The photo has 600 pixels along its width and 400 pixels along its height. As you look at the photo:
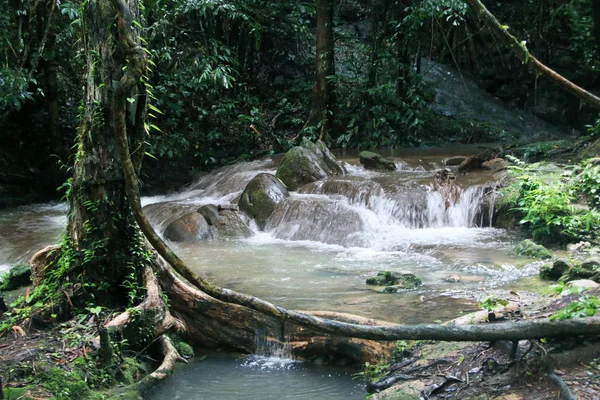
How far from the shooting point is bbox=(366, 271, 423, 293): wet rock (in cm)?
631

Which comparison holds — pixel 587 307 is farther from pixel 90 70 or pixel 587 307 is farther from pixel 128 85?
pixel 90 70

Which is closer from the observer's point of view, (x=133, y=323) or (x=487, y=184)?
(x=133, y=323)

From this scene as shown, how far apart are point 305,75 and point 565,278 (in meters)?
13.7

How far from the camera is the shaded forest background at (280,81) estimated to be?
1338 cm

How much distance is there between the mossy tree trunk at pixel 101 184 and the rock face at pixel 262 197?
5751mm

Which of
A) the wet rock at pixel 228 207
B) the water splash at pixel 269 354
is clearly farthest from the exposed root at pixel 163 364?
the wet rock at pixel 228 207

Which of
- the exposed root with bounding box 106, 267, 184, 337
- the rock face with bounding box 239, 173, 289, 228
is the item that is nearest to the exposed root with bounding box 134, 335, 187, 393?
the exposed root with bounding box 106, 267, 184, 337

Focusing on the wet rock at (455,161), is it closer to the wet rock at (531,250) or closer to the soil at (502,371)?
the wet rock at (531,250)

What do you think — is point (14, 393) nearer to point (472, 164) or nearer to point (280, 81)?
point (472, 164)

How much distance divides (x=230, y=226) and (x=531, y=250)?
487cm

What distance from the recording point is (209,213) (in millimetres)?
10336

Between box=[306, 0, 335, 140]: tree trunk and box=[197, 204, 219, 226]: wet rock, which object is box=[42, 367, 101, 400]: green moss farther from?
box=[306, 0, 335, 140]: tree trunk

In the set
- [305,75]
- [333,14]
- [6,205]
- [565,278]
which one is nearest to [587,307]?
[565,278]

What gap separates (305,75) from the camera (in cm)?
1845
